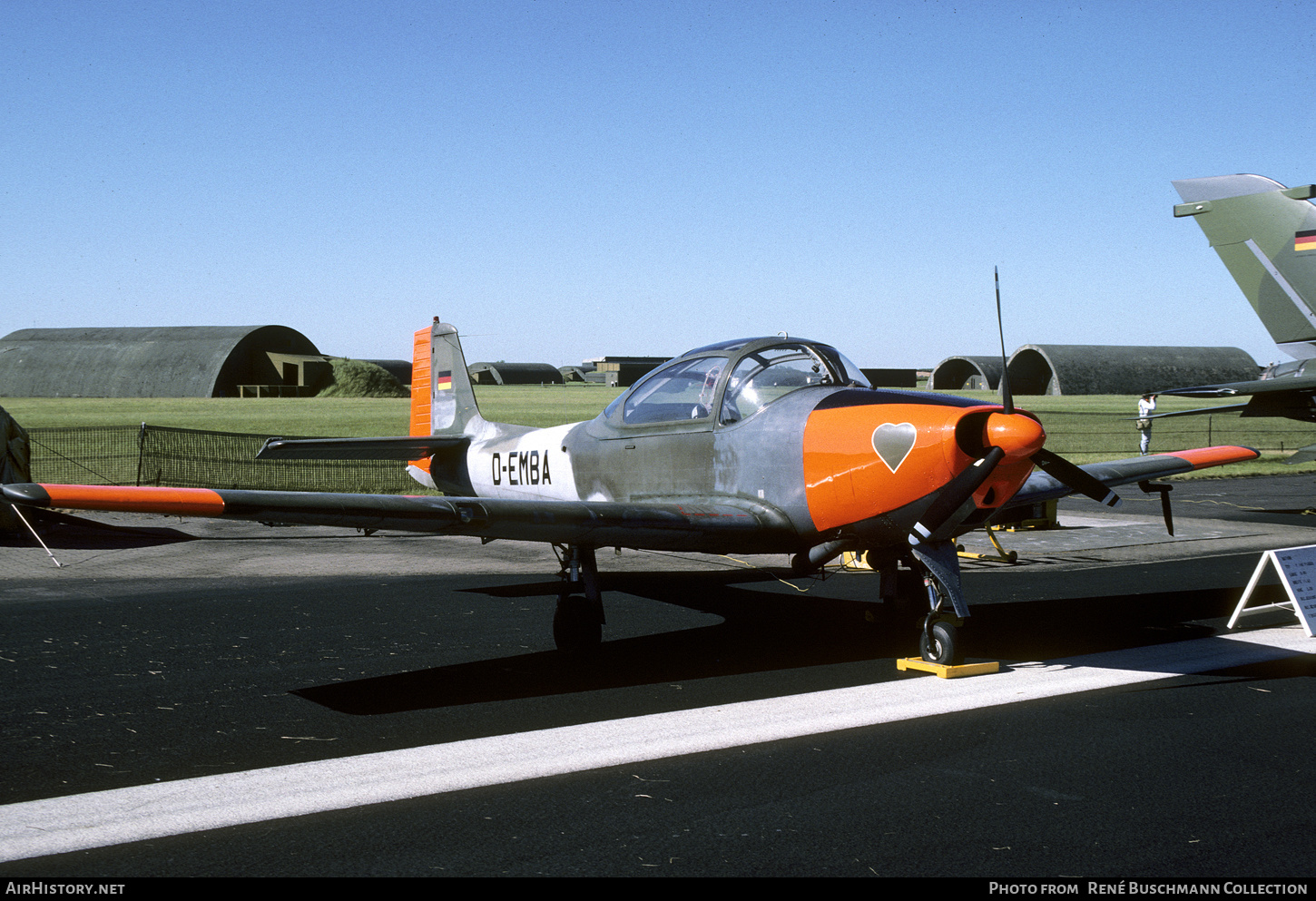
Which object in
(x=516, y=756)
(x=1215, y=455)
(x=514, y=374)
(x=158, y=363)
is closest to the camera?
(x=516, y=756)

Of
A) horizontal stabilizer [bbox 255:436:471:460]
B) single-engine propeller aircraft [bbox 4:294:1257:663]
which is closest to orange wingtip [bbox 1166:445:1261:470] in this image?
single-engine propeller aircraft [bbox 4:294:1257:663]

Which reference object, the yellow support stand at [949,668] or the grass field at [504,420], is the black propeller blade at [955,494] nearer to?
the yellow support stand at [949,668]

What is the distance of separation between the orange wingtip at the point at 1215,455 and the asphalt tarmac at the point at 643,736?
4.82 feet

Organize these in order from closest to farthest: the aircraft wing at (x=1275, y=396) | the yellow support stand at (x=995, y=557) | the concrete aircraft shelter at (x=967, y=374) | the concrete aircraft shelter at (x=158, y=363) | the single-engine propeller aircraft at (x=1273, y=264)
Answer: the yellow support stand at (x=995, y=557)
the aircraft wing at (x=1275, y=396)
the single-engine propeller aircraft at (x=1273, y=264)
the concrete aircraft shelter at (x=158, y=363)
the concrete aircraft shelter at (x=967, y=374)

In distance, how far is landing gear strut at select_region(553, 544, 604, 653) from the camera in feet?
26.6

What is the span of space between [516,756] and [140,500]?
273 centimetres

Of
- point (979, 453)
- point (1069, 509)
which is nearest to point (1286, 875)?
point (979, 453)

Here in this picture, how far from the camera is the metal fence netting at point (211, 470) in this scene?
21.4 m

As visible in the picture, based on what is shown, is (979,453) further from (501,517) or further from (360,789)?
(360,789)

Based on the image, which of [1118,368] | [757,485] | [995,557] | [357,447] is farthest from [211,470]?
[1118,368]

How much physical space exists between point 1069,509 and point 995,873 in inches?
706

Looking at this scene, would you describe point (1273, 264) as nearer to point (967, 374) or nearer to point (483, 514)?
point (483, 514)

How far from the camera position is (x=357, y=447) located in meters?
10.8

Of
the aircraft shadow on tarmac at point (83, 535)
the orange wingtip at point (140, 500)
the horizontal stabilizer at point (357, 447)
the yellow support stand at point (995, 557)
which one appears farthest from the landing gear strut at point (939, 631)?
the aircraft shadow on tarmac at point (83, 535)
